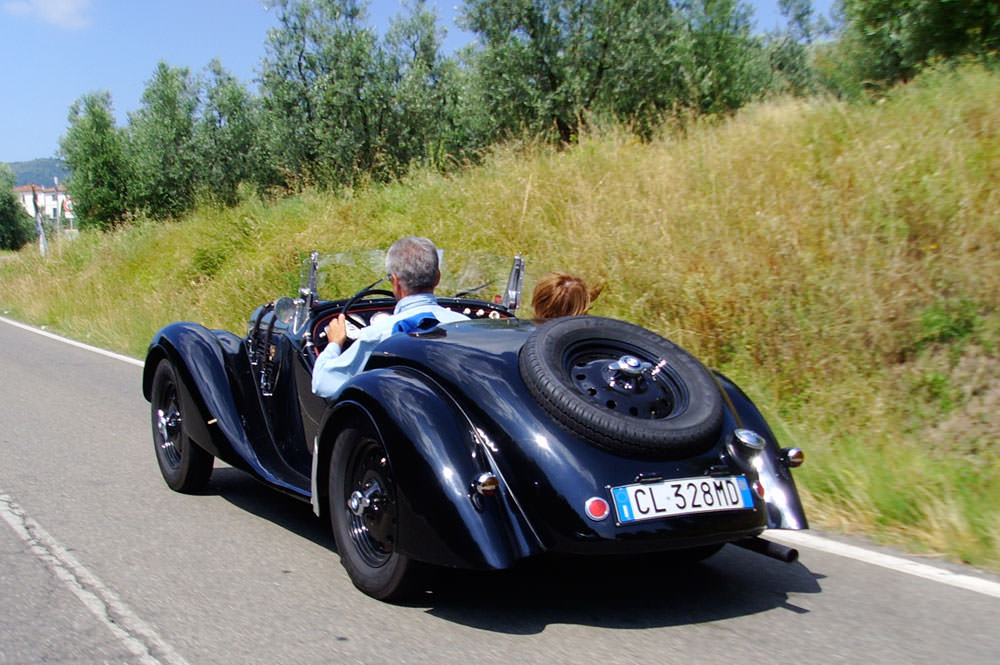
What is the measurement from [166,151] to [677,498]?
32.6m

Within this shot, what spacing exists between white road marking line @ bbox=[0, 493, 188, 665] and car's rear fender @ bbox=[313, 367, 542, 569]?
33.7 inches

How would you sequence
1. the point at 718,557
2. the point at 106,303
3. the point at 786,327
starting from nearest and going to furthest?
the point at 718,557 → the point at 786,327 → the point at 106,303

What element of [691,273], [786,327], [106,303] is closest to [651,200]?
[691,273]

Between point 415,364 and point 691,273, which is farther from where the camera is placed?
point 691,273

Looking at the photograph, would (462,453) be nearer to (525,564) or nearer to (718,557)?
(525,564)

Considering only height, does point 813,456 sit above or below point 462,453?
below

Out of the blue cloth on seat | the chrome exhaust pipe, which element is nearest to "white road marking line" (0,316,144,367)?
the blue cloth on seat

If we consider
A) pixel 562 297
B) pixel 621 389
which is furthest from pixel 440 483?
pixel 562 297

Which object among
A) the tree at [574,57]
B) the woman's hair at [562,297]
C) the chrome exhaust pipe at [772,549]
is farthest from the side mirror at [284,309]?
the tree at [574,57]

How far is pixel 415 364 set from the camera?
3693 mm

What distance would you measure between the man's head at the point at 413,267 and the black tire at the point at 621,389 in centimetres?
78

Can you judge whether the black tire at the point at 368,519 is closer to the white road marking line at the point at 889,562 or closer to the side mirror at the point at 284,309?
the side mirror at the point at 284,309

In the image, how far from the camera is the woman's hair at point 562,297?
433cm

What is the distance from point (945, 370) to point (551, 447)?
4.09 metres
